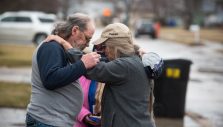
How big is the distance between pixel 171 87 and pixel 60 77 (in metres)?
7.27

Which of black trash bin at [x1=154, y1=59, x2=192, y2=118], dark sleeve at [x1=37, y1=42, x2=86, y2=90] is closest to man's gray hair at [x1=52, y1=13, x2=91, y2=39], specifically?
dark sleeve at [x1=37, y1=42, x2=86, y2=90]

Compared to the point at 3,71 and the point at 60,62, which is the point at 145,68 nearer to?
the point at 60,62

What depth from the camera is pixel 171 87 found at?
11.4m

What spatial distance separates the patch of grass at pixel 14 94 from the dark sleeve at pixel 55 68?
7.34 m

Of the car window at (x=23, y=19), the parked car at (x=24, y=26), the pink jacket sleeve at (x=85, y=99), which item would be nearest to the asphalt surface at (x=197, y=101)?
the pink jacket sleeve at (x=85, y=99)

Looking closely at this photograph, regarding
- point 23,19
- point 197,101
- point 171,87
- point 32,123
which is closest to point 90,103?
point 32,123

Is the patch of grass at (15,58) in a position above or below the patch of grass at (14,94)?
below

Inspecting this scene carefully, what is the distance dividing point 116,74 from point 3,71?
1460 cm

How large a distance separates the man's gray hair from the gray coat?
41cm

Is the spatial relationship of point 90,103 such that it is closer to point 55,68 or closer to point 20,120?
point 55,68

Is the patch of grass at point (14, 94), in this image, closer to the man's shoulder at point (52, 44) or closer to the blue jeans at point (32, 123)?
the blue jeans at point (32, 123)

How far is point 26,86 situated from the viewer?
14273 mm

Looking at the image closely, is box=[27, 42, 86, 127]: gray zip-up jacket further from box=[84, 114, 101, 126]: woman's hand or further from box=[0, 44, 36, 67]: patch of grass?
box=[0, 44, 36, 67]: patch of grass

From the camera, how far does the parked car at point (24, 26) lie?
34.9 metres
